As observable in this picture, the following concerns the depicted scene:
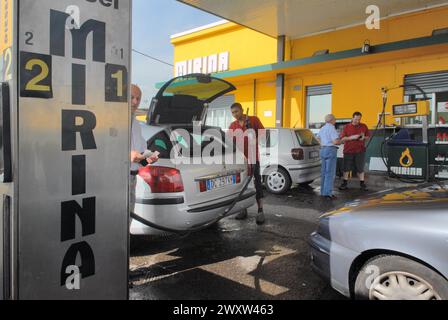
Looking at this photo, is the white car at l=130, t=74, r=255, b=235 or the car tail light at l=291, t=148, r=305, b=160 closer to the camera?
the white car at l=130, t=74, r=255, b=235

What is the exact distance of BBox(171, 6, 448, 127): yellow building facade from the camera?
10367 mm

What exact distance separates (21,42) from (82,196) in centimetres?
78

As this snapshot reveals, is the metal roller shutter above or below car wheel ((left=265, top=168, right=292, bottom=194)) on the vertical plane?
above

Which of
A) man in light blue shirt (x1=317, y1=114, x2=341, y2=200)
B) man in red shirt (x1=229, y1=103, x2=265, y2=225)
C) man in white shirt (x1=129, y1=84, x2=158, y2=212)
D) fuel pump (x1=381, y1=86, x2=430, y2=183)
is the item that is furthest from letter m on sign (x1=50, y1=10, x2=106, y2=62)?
fuel pump (x1=381, y1=86, x2=430, y2=183)

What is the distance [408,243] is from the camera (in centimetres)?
221

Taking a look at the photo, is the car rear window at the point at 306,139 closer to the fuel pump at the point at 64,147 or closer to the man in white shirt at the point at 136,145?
the man in white shirt at the point at 136,145

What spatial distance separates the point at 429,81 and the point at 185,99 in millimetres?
8864

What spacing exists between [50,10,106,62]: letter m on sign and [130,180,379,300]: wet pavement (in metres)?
2.10

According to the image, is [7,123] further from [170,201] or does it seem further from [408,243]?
[408,243]

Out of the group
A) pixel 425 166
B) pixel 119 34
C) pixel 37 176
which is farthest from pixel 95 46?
pixel 425 166

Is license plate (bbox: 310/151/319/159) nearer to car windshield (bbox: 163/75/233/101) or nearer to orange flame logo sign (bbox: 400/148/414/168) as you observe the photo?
orange flame logo sign (bbox: 400/148/414/168)

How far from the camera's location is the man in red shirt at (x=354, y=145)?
27.4ft

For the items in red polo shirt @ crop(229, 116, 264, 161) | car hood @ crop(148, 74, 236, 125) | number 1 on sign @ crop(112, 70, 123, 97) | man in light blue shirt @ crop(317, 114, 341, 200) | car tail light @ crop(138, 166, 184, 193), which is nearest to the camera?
number 1 on sign @ crop(112, 70, 123, 97)

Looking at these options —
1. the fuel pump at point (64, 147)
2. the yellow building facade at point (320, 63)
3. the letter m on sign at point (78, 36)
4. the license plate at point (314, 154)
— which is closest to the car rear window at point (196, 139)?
the fuel pump at point (64, 147)
